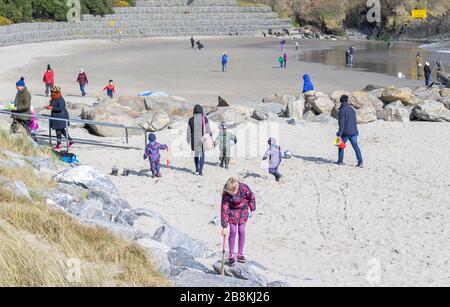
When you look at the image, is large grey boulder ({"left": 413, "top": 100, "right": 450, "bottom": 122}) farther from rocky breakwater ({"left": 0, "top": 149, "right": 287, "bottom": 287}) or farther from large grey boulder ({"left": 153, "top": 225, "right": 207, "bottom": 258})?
large grey boulder ({"left": 153, "top": 225, "right": 207, "bottom": 258})

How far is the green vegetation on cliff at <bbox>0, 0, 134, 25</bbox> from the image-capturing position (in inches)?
2190

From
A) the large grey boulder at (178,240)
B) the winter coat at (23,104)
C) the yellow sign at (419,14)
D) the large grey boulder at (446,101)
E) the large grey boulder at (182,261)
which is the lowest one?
the large grey boulder at (178,240)

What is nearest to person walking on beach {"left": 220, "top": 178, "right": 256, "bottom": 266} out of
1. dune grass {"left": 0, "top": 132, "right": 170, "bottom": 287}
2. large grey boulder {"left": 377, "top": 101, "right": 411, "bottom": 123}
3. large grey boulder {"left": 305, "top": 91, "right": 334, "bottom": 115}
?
dune grass {"left": 0, "top": 132, "right": 170, "bottom": 287}

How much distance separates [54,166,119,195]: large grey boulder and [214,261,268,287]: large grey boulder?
353 cm

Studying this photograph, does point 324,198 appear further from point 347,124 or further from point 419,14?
point 419,14

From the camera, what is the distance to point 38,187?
994cm

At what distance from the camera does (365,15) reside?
73.4 m

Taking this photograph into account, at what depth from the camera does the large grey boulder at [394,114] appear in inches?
731

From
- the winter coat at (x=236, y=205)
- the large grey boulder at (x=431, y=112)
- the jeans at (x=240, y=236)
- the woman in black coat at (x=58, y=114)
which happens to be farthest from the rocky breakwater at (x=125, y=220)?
the large grey boulder at (x=431, y=112)

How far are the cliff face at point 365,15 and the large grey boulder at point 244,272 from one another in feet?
210

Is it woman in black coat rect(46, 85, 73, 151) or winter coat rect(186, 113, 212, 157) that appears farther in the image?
woman in black coat rect(46, 85, 73, 151)

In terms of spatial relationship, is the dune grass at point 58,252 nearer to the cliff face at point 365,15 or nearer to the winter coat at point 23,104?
the winter coat at point 23,104

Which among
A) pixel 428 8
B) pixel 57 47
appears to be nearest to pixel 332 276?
pixel 57 47
